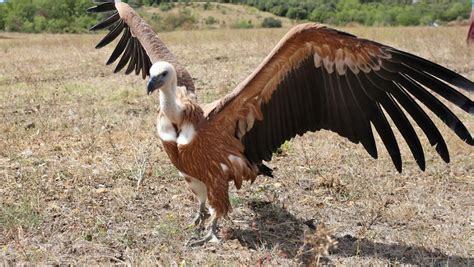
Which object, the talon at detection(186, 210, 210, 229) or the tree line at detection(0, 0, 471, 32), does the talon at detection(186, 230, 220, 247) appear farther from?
the tree line at detection(0, 0, 471, 32)

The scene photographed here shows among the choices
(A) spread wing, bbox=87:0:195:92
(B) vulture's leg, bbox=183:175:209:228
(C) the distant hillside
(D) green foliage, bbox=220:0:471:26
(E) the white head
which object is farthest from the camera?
(C) the distant hillside

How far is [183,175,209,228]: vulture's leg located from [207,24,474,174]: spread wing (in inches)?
16.9

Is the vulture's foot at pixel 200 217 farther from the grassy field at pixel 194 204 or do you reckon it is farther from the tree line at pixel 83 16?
the tree line at pixel 83 16

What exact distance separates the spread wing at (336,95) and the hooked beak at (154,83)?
462 millimetres

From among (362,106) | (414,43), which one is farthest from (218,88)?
(414,43)

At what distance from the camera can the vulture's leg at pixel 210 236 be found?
3.77 meters

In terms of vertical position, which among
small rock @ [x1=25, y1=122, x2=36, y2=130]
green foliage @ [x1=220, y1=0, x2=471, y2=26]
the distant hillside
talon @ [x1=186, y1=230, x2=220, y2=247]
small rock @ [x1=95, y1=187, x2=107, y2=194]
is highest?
talon @ [x1=186, y1=230, x2=220, y2=247]

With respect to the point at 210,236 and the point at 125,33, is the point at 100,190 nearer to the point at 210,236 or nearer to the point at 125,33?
the point at 210,236

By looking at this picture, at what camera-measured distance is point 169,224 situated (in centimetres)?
390

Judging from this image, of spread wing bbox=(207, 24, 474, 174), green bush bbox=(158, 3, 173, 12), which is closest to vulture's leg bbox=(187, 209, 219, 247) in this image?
spread wing bbox=(207, 24, 474, 174)

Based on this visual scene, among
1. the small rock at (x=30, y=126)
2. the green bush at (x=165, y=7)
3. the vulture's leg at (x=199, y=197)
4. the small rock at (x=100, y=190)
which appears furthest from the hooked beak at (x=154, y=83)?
the green bush at (x=165, y=7)

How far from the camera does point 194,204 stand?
447 centimetres

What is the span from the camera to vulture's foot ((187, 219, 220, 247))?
3764 mm

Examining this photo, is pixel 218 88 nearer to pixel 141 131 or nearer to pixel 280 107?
pixel 141 131
